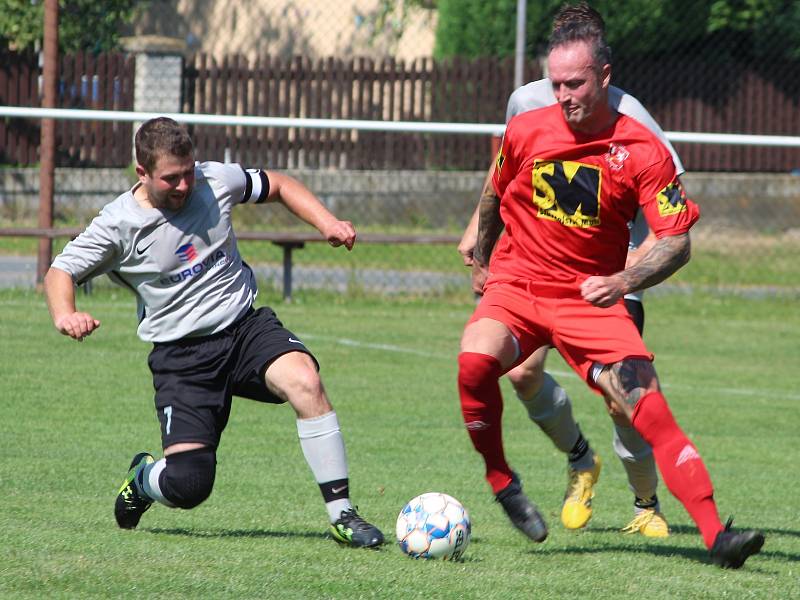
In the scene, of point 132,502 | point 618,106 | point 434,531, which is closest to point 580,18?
point 618,106

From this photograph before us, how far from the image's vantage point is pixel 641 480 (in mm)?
6117

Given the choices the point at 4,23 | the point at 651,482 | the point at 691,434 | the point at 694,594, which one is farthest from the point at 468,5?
the point at 694,594

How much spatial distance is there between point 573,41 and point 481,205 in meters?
0.90

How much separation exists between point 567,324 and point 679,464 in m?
0.67

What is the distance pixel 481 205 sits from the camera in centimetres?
576

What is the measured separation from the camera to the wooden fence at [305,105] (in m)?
16.0

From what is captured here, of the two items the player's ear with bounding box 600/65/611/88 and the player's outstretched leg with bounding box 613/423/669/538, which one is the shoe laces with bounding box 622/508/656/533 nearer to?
the player's outstretched leg with bounding box 613/423/669/538

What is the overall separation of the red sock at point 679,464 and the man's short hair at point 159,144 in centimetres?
189

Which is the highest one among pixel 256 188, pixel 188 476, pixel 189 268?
pixel 256 188

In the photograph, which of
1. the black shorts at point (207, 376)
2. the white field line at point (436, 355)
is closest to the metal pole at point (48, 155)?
the white field line at point (436, 355)

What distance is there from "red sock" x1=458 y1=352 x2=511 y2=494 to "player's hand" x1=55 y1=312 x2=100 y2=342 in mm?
1351

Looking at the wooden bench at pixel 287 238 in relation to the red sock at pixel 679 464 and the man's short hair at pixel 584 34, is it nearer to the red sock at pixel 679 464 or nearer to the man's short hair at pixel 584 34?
the man's short hair at pixel 584 34

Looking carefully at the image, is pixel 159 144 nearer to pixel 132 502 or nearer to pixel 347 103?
pixel 132 502

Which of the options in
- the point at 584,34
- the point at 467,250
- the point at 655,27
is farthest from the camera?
the point at 655,27
